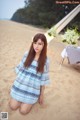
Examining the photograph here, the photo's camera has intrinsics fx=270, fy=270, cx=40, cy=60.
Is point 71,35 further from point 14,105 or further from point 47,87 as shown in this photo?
point 14,105

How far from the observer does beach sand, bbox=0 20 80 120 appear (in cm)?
150

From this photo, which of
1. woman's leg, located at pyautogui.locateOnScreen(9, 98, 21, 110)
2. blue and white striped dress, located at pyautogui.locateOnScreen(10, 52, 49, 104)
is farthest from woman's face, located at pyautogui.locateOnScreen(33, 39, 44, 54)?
woman's leg, located at pyautogui.locateOnScreen(9, 98, 21, 110)

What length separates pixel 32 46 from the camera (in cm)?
149

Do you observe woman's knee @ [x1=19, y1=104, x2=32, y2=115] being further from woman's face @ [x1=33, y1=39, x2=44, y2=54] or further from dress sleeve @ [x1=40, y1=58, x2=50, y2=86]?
woman's face @ [x1=33, y1=39, x2=44, y2=54]

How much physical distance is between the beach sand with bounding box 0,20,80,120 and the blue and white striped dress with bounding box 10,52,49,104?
7cm

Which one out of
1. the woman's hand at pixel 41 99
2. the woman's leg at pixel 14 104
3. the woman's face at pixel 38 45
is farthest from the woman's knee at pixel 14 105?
the woman's face at pixel 38 45

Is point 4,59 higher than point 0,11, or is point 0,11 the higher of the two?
point 0,11

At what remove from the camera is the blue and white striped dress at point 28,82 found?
1.51 metres

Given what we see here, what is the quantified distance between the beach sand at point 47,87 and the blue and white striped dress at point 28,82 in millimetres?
73

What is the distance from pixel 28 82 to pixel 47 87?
0.19 meters

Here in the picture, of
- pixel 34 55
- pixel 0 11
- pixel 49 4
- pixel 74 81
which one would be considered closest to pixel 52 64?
pixel 74 81

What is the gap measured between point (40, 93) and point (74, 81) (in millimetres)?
253

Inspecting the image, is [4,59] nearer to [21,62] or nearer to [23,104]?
[21,62]

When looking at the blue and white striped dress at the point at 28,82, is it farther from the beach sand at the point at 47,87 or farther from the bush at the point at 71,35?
the bush at the point at 71,35
